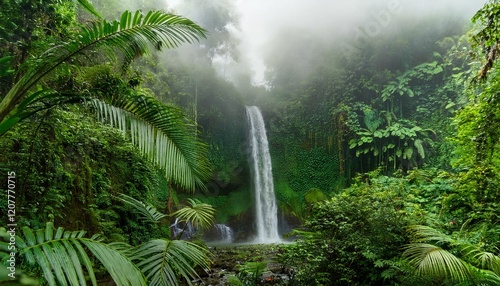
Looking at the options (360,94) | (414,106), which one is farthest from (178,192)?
(414,106)

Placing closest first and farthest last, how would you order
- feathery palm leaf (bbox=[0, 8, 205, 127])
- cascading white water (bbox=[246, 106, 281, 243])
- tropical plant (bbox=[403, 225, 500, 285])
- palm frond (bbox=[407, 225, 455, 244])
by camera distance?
feathery palm leaf (bbox=[0, 8, 205, 127]) → tropical plant (bbox=[403, 225, 500, 285]) → palm frond (bbox=[407, 225, 455, 244]) → cascading white water (bbox=[246, 106, 281, 243])

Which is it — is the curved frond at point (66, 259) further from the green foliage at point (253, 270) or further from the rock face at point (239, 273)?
the green foliage at point (253, 270)

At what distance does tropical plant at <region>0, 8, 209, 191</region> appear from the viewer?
1925mm

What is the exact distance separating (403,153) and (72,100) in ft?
45.9

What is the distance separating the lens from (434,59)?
15.0 metres

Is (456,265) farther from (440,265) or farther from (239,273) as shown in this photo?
(239,273)

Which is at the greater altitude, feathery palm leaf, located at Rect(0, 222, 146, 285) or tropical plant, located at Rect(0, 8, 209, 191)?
tropical plant, located at Rect(0, 8, 209, 191)

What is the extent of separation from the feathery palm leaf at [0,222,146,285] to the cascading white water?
11.8 metres

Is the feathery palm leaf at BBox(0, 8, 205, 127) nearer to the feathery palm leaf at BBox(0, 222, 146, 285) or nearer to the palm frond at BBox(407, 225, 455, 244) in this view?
the feathery palm leaf at BBox(0, 222, 146, 285)

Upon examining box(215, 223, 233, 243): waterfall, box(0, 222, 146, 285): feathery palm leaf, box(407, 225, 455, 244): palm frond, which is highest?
box(0, 222, 146, 285): feathery palm leaf

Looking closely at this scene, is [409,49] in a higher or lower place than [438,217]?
higher

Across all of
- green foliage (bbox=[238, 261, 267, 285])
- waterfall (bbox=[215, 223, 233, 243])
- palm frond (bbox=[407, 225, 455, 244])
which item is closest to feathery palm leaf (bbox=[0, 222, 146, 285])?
green foliage (bbox=[238, 261, 267, 285])

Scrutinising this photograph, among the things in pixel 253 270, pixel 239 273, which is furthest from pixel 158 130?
pixel 239 273

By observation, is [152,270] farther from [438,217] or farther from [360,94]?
[360,94]
